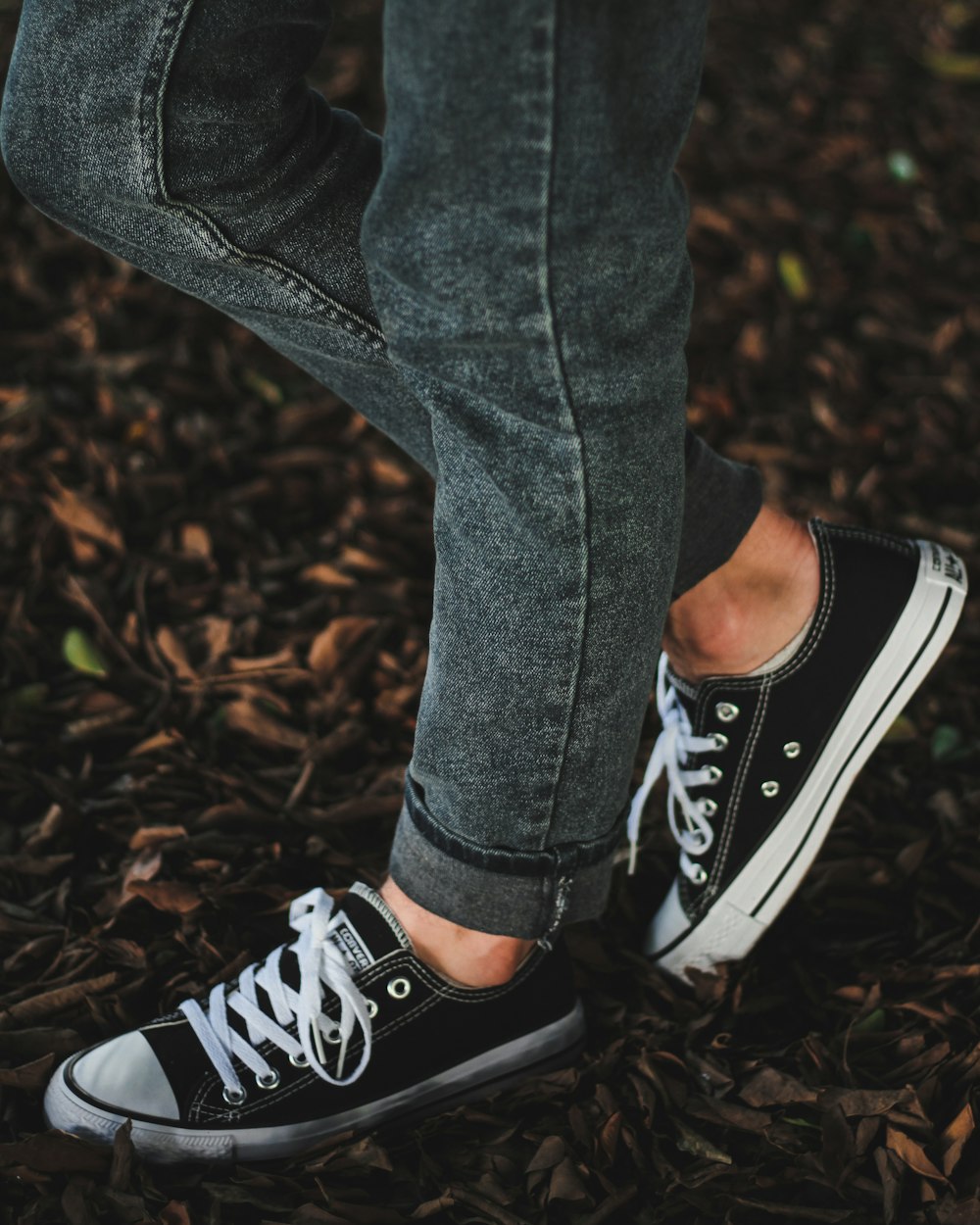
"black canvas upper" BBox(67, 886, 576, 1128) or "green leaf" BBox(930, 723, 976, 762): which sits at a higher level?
"green leaf" BBox(930, 723, 976, 762)

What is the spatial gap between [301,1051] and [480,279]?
0.70m

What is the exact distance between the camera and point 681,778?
1.19 m

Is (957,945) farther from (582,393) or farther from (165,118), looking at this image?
(165,118)

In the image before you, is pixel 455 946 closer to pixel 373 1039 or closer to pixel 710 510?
pixel 373 1039

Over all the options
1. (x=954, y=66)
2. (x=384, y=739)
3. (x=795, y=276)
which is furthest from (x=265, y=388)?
(x=954, y=66)

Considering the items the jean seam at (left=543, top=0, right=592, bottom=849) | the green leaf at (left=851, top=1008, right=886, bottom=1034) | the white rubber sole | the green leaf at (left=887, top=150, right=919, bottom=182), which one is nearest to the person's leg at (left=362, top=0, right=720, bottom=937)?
the jean seam at (left=543, top=0, right=592, bottom=849)

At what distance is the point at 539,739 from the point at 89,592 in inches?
37.8

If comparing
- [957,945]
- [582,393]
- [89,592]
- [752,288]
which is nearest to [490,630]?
[582,393]

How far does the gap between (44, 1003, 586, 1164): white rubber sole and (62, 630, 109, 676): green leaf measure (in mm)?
593

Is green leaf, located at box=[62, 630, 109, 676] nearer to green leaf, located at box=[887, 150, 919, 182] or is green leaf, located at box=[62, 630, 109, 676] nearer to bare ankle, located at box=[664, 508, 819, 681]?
bare ankle, located at box=[664, 508, 819, 681]

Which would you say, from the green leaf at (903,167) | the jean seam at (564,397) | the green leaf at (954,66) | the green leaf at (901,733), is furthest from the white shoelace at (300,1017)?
the green leaf at (954,66)

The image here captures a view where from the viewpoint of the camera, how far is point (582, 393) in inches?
28.5

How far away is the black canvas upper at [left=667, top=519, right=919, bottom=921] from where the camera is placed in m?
1.13

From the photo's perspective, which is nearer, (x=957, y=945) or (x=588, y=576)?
(x=588, y=576)
